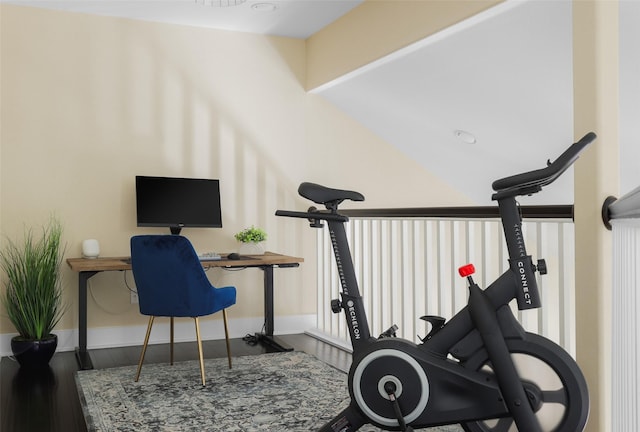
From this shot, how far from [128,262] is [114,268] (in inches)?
7.6

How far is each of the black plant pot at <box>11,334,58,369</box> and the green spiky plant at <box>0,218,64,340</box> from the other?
68mm

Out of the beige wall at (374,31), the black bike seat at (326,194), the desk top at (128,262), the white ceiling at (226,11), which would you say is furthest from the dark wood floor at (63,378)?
the white ceiling at (226,11)

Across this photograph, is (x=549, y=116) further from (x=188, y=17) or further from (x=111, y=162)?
(x=111, y=162)

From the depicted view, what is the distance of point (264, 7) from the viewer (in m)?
4.76

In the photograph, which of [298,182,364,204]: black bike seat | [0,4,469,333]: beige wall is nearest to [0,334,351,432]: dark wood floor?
[0,4,469,333]: beige wall

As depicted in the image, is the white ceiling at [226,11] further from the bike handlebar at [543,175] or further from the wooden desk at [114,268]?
the bike handlebar at [543,175]

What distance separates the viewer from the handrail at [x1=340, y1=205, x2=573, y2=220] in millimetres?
Result: 2773

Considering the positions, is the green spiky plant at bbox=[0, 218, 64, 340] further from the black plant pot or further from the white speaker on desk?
the white speaker on desk

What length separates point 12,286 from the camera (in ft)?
15.0

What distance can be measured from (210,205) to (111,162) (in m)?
0.82

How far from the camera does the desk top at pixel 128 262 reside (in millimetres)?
4266

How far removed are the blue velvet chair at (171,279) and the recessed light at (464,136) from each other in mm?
2312

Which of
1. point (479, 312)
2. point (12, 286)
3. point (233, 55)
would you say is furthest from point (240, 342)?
point (479, 312)

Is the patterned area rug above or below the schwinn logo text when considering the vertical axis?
below
